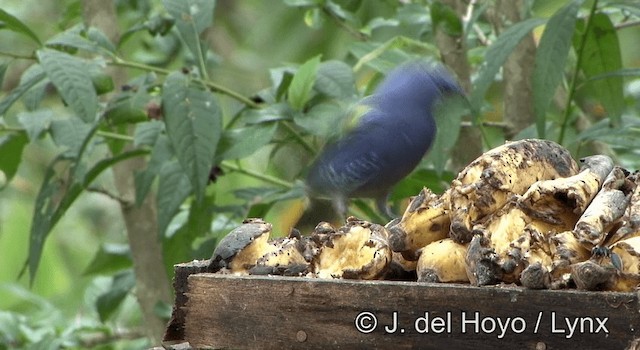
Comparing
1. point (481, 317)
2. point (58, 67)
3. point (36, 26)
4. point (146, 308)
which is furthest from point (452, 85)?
point (36, 26)

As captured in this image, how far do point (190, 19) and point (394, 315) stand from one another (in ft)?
4.94

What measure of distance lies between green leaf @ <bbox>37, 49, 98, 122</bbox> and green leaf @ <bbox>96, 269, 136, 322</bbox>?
89 cm

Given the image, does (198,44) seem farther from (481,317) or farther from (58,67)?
(481,317)

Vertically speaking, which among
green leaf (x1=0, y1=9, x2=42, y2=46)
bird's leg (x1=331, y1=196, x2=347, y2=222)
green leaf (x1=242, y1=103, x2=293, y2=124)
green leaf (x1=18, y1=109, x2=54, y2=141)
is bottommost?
bird's leg (x1=331, y1=196, x2=347, y2=222)

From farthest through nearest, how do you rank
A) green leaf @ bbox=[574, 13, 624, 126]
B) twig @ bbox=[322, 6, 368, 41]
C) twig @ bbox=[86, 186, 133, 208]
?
Result: 1. twig @ bbox=[322, 6, 368, 41]
2. twig @ bbox=[86, 186, 133, 208]
3. green leaf @ bbox=[574, 13, 624, 126]

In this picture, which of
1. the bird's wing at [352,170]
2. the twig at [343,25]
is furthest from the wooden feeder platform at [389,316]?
the twig at [343,25]

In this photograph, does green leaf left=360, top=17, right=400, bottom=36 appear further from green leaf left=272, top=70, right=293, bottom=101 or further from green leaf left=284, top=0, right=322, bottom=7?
green leaf left=272, top=70, right=293, bottom=101

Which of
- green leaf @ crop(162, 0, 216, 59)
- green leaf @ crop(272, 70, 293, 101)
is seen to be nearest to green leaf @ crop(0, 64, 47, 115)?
green leaf @ crop(162, 0, 216, 59)

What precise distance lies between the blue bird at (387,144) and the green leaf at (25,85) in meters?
0.69

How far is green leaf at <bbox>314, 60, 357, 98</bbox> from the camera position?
2.80 m

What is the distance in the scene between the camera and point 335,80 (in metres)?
2.85

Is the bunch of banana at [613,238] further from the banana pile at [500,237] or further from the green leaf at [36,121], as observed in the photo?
the green leaf at [36,121]

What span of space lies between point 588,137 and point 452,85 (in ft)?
1.21

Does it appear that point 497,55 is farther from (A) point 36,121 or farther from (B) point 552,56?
(A) point 36,121
